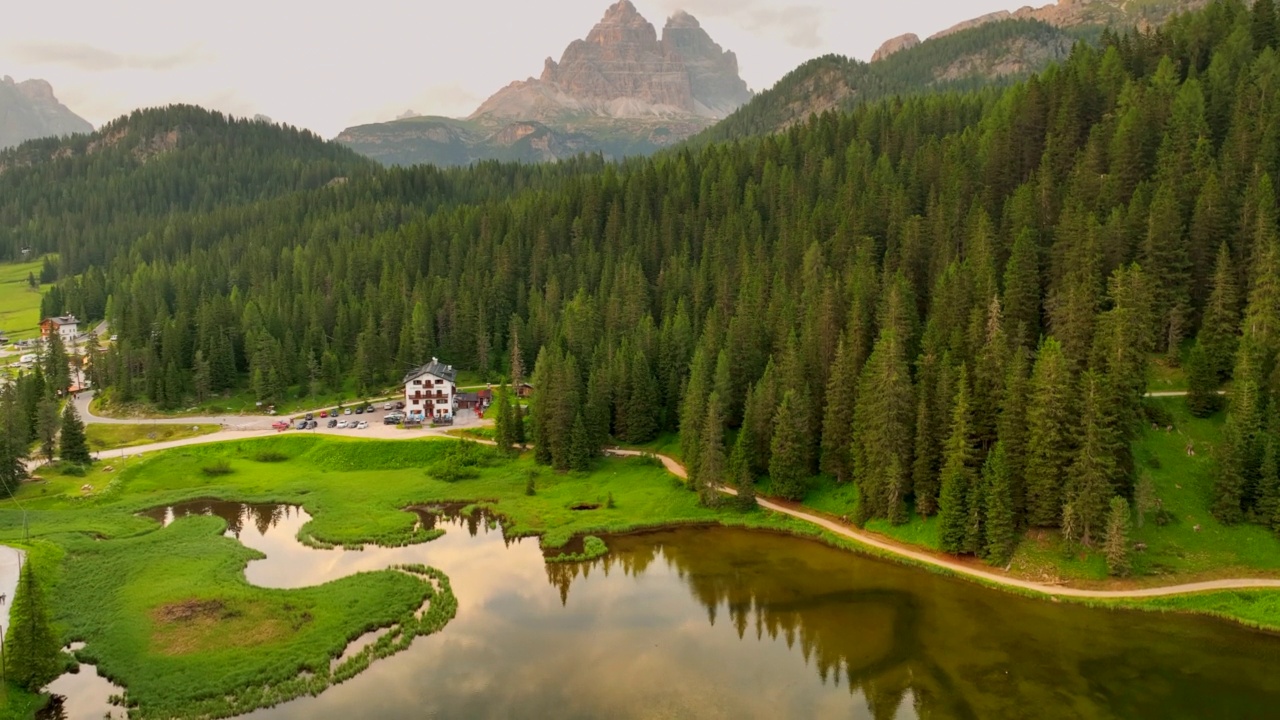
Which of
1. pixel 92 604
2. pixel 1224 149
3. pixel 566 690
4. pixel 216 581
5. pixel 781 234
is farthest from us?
pixel 781 234

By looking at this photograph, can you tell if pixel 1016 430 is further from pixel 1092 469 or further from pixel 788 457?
pixel 788 457

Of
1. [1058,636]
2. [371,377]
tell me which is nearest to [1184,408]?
[1058,636]

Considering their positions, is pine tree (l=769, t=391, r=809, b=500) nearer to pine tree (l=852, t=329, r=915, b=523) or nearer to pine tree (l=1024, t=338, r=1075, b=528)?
pine tree (l=852, t=329, r=915, b=523)

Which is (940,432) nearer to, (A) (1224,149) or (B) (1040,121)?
(A) (1224,149)

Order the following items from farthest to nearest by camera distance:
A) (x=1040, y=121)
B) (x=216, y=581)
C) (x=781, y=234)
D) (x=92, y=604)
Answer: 1. (x=781, y=234)
2. (x=1040, y=121)
3. (x=216, y=581)
4. (x=92, y=604)

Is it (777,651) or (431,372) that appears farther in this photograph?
(431,372)

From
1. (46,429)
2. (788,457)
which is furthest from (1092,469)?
(46,429)

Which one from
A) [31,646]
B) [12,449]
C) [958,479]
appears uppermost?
[958,479]

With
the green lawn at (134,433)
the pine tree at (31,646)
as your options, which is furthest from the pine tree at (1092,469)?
the green lawn at (134,433)

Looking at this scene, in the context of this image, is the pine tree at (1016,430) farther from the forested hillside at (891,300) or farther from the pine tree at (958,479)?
the pine tree at (958,479)
